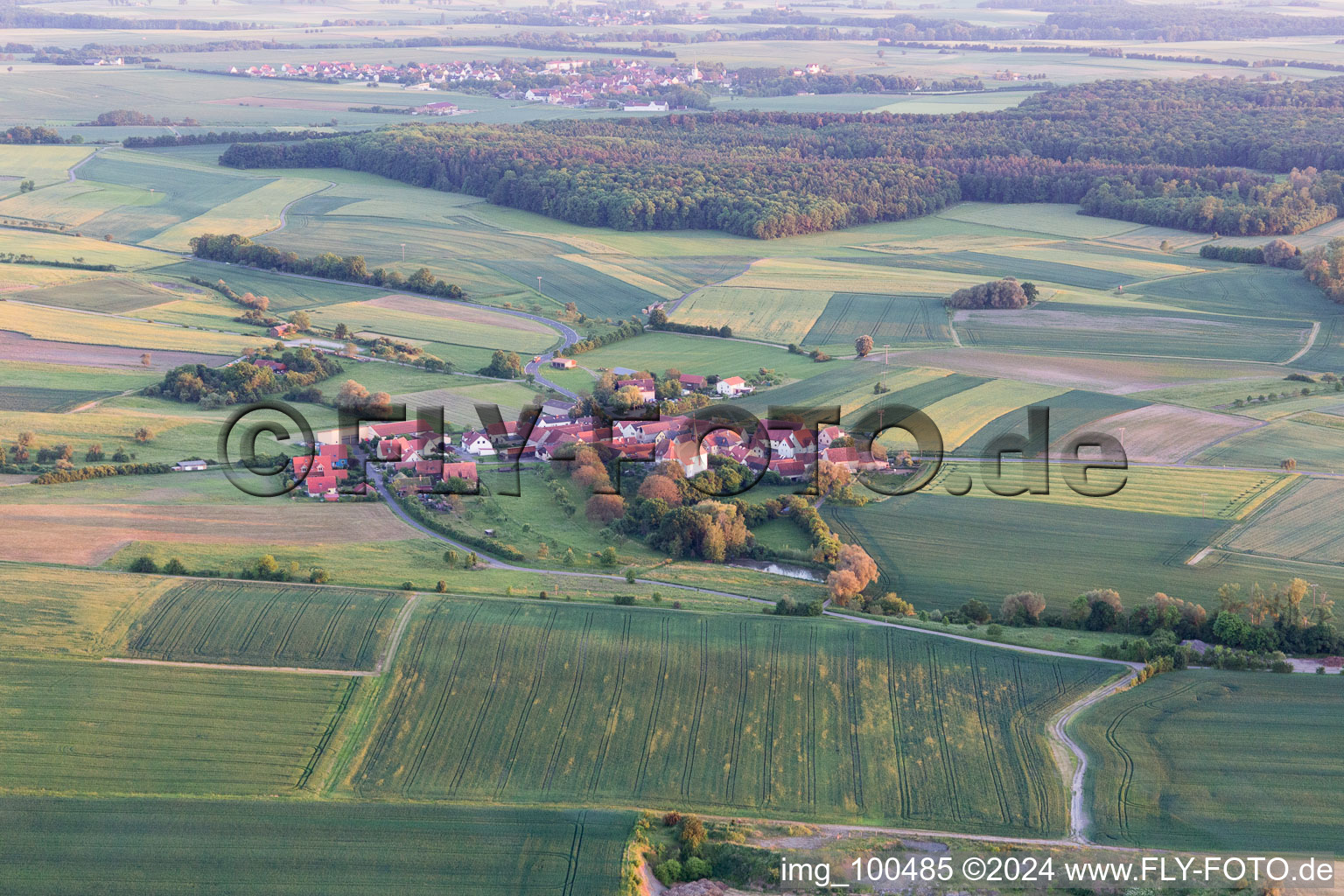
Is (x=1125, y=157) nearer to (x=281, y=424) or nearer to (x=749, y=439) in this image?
(x=749, y=439)

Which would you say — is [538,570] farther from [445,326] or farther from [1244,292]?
[1244,292]

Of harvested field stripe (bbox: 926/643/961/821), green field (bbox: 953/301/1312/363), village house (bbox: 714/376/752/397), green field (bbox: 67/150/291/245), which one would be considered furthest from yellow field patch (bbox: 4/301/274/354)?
harvested field stripe (bbox: 926/643/961/821)

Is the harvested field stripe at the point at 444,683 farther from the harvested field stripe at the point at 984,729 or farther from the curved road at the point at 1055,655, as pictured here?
the harvested field stripe at the point at 984,729

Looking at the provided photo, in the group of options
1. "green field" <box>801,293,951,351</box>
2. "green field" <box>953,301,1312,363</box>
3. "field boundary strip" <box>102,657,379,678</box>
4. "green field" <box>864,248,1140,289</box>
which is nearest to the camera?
"field boundary strip" <box>102,657,379,678</box>

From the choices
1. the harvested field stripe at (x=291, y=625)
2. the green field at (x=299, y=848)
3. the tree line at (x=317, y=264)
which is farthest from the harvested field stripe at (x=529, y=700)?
the tree line at (x=317, y=264)

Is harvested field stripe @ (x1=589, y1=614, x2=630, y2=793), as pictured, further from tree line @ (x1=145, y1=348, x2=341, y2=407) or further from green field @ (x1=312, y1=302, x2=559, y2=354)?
green field @ (x1=312, y1=302, x2=559, y2=354)
